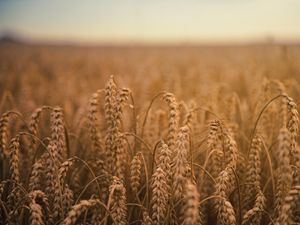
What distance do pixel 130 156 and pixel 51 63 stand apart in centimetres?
903

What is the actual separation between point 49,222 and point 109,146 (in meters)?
0.43

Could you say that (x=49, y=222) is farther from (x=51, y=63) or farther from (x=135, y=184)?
(x=51, y=63)

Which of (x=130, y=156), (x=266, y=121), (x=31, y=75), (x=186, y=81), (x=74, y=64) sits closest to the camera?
(x=130, y=156)

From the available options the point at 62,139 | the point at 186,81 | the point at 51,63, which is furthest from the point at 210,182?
the point at 51,63

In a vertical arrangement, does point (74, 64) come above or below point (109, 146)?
above

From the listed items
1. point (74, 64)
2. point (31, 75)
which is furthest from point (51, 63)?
point (31, 75)

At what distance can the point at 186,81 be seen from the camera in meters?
5.34

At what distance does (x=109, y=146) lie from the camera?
66.7 inches

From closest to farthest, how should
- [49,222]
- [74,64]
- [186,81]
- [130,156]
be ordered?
[49,222] → [130,156] → [186,81] → [74,64]

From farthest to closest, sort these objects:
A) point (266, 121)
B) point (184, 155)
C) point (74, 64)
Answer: point (74, 64) → point (266, 121) → point (184, 155)

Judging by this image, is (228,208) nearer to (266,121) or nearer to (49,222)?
(49,222)

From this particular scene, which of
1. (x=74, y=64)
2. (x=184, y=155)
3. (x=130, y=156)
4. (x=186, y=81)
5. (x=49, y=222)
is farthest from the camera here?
(x=74, y=64)

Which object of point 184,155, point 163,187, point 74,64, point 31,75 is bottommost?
point 163,187

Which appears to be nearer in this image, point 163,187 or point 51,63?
point 163,187
